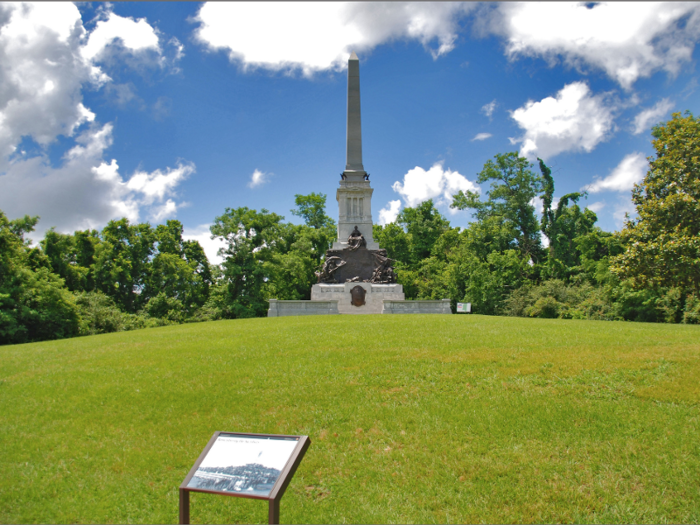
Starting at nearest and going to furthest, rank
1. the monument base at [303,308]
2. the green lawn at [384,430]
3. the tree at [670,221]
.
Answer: the green lawn at [384,430], the tree at [670,221], the monument base at [303,308]

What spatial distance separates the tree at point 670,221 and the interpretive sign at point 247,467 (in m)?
16.3

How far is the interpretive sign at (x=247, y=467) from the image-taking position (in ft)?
11.7

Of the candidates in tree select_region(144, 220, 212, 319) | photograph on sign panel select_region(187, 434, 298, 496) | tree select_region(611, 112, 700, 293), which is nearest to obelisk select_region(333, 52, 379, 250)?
tree select_region(144, 220, 212, 319)

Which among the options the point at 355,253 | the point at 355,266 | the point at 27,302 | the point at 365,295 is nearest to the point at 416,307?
the point at 365,295

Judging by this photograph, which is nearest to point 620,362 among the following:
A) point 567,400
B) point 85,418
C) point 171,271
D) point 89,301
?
point 567,400

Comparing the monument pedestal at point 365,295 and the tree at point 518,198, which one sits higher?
the tree at point 518,198

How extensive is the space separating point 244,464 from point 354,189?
2917 centimetres

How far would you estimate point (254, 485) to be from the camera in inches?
143

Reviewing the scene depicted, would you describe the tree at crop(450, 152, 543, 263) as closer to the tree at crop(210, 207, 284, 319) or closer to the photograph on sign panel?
the tree at crop(210, 207, 284, 319)

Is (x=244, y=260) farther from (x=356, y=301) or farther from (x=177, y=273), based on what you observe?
(x=356, y=301)

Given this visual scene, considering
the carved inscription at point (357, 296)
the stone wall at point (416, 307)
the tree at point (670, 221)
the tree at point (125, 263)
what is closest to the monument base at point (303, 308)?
the carved inscription at point (357, 296)

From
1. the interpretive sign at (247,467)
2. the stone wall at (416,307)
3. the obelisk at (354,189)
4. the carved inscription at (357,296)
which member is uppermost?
the obelisk at (354,189)

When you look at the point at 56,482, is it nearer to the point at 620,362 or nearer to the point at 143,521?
the point at 143,521

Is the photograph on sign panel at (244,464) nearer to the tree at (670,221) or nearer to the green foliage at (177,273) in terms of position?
the tree at (670,221)
